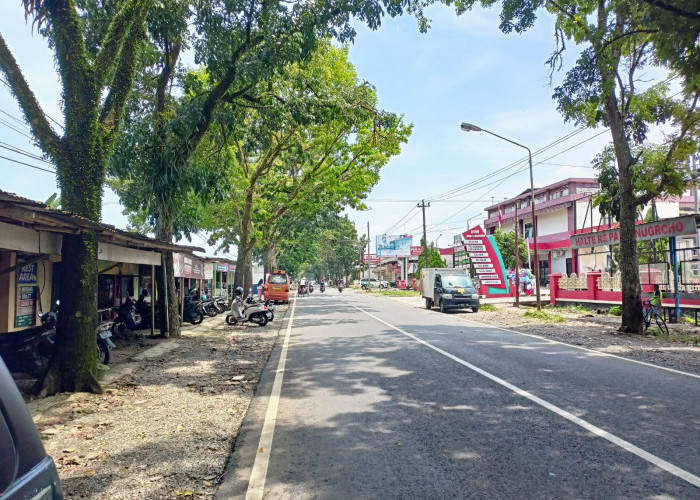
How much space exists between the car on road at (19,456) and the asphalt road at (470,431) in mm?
2489

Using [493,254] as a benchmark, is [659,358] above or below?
below

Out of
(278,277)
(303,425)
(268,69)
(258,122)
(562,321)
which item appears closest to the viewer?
(303,425)

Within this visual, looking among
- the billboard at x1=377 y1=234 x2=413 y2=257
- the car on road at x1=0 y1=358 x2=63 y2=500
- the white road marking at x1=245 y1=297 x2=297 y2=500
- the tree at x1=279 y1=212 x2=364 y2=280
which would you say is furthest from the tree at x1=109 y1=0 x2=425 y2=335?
the billboard at x1=377 y1=234 x2=413 y2=257

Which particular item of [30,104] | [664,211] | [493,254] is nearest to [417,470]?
[30,104]

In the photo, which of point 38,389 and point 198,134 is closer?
point 38,389

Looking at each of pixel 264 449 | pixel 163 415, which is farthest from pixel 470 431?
pixel 163 415

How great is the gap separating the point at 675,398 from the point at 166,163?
10.2m

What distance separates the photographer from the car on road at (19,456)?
5.36 ft

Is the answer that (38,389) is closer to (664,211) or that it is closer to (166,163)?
(166,163)

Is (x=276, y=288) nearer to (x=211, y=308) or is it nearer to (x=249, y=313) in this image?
(x=211, y=308)

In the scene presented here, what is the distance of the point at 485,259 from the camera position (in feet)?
107

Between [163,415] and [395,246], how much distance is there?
68.6 meters

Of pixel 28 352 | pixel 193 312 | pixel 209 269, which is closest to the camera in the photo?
pixel 28 352

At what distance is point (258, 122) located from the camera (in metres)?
13.7
